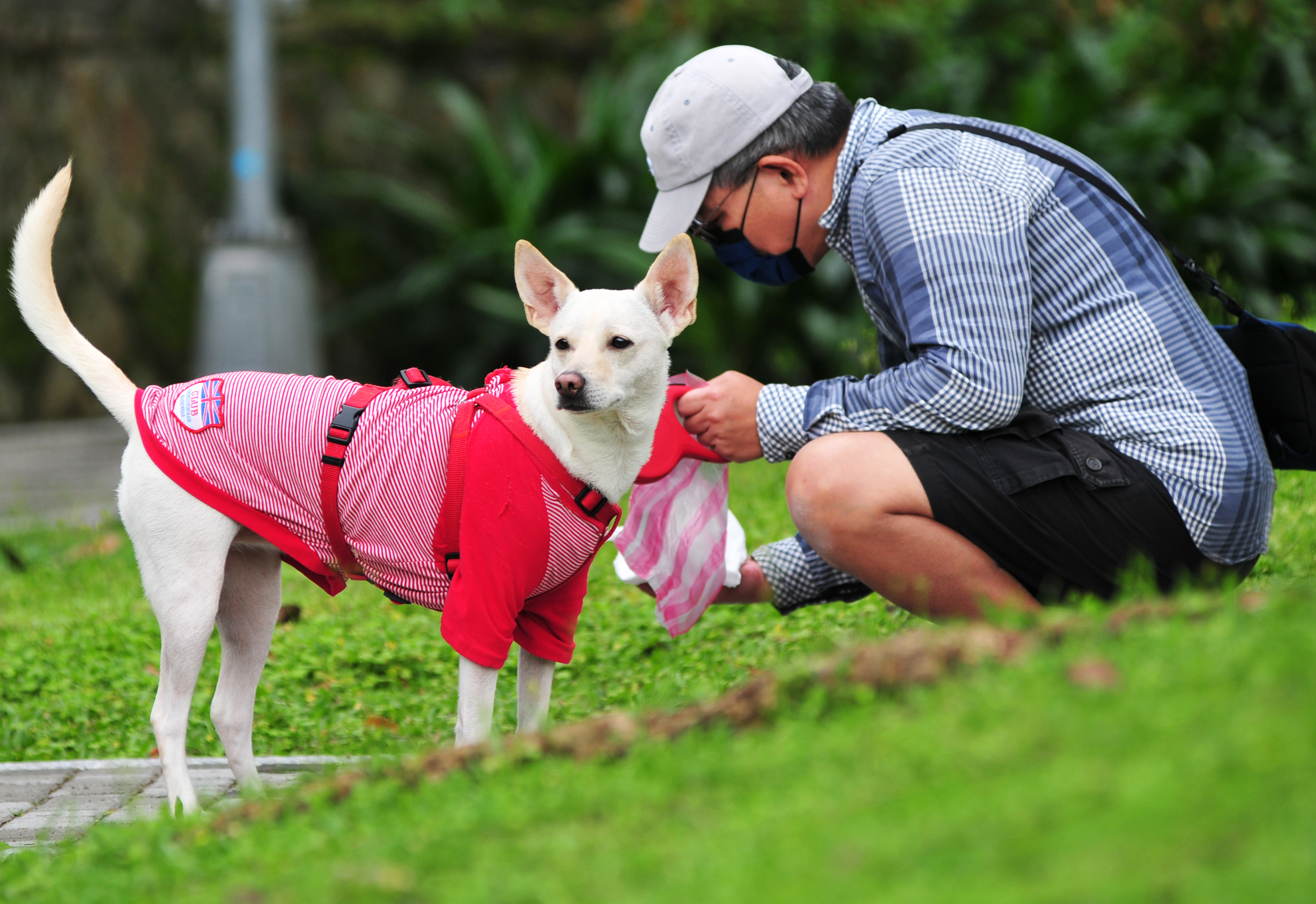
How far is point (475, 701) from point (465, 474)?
54 cm

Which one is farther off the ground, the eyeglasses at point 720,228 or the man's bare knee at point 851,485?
the eyeglasses at point 720,228

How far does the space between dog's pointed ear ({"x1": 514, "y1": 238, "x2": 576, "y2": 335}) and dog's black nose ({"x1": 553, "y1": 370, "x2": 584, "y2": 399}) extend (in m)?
0.38

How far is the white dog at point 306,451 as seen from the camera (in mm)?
3166

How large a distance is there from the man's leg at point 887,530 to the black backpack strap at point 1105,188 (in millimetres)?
809

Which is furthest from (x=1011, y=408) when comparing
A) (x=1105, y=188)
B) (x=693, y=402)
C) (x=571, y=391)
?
(x=571, y=391)

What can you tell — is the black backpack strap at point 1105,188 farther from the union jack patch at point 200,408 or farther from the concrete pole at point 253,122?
the concrete pole at point 253,122

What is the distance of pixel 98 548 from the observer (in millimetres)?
6273

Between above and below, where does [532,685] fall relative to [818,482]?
below

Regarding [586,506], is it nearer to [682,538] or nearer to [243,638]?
[682,538]

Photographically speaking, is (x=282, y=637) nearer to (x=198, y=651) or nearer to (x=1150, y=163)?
(x=198, y=651)

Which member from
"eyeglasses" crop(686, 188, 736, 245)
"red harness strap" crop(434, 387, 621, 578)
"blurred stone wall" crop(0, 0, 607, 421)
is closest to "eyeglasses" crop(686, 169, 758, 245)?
"eyeglasses" crop(686, 188, 736, 245)

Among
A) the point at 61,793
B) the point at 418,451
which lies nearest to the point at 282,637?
the point at 61,793

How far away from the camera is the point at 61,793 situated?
3.47m

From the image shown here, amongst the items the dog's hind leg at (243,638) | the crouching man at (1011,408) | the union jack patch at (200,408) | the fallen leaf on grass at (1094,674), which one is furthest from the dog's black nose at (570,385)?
the fallen leaf on grass at (1094,674)
